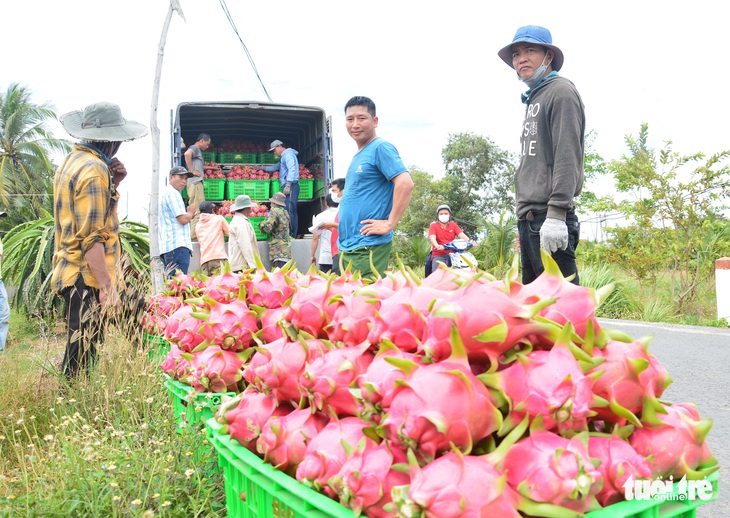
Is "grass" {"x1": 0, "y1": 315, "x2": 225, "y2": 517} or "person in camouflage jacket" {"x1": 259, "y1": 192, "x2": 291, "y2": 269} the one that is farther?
"person in camouflage jacket" {"x1": 259, "y1": 192, "x2": 291, "y2": 269}

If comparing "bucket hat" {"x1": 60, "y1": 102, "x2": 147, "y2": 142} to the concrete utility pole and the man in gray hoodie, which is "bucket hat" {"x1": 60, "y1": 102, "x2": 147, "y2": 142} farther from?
the man in gray hoodie

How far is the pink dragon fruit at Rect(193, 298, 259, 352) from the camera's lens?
2.39 metres

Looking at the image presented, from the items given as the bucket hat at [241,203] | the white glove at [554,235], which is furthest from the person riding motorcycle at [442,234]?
the white glove at [554,235]

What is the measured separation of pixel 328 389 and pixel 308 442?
0.14 metres

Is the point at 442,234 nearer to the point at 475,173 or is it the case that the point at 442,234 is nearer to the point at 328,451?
the point at 328,451

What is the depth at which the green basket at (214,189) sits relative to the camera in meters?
11.7

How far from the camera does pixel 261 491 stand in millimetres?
1479

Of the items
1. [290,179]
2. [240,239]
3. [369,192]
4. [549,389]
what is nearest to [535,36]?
[369,192]

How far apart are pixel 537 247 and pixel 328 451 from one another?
3.05m

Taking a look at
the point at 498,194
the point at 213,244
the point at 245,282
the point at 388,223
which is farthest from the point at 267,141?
the point at 498,194

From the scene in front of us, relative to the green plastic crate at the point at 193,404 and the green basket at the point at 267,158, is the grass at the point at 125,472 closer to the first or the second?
the green plastic crate at the point at 193,404

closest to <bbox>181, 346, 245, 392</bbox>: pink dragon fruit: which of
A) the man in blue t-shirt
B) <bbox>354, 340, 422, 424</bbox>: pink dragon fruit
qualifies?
<bbox>354, 340, 422, 424</bbox>: pink dragon fruit

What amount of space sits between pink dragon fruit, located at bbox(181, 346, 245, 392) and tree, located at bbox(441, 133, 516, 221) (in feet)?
121

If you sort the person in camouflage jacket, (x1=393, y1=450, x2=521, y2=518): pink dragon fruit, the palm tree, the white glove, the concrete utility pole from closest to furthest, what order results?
(x1=393, y1=450, x2=521, y2=518): pink dragon fruit → the white glove → the concrete utility pole → the person in camouflage jacket → the palm tree
